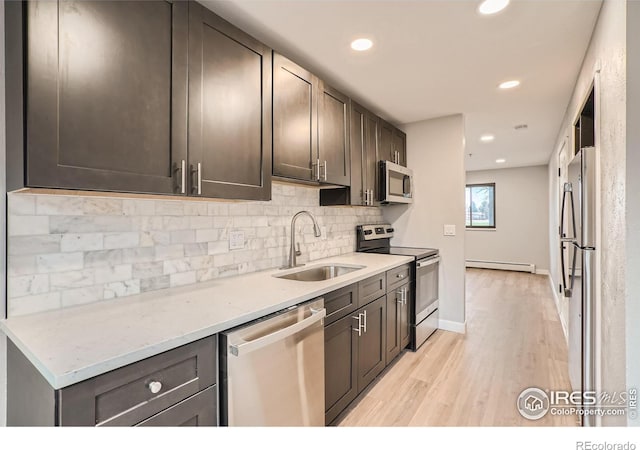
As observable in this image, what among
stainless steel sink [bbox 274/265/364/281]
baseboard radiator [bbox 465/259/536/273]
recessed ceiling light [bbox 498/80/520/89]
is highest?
recessed ceiling light [bbox 498/80/520/89]

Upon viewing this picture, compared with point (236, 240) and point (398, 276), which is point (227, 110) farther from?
point (398, 276)

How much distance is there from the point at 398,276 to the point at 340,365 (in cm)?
106

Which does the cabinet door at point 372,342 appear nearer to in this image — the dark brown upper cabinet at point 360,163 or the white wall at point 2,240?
the dark brown upper cabinet at point 360,163

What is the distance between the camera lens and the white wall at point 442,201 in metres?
3.43

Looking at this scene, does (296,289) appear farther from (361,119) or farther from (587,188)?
(361,119)

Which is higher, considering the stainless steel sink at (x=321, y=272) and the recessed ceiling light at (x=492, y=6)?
the recessed ceiling light at (x=492, y=6)

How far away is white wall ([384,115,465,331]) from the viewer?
11.3ft

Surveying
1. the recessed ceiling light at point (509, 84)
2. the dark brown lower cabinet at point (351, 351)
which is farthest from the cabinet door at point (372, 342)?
the recessed ceiling light at point (509, 84)

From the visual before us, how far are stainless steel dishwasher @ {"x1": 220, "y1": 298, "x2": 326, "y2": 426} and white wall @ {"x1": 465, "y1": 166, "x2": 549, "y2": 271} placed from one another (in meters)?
6.92

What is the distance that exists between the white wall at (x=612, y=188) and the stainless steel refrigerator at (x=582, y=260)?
6 centimetres

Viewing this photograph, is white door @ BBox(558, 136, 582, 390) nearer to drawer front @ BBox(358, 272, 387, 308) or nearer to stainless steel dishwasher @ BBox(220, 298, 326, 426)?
drawer front @ BBox(358, 272, 387, 308)

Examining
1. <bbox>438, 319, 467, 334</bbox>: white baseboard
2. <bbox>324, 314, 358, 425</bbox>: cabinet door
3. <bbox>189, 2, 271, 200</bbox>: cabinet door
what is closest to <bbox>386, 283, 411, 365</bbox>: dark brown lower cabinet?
<bbox>324, 314, 358, 425</bbox>: cabinet door

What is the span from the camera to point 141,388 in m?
0.96

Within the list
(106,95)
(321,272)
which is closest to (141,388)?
(106,95)
